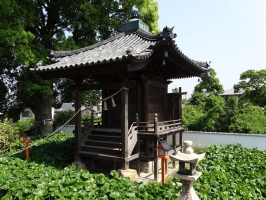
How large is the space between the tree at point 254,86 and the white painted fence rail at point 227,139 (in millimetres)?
15492

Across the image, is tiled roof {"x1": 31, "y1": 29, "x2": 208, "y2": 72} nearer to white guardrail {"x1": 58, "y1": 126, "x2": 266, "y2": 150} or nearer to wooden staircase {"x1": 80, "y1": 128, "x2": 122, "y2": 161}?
wooden staircase {"x1": 80, "y1": 128, "x2": 122, "y2": 161}

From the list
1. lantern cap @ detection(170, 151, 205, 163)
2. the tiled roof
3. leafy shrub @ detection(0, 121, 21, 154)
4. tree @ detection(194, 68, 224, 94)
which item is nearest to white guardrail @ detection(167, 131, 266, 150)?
the tiled roof

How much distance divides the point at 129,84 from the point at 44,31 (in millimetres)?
10654

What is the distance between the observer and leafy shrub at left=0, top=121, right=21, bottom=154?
32.4 ft

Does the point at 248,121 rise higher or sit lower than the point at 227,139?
higher

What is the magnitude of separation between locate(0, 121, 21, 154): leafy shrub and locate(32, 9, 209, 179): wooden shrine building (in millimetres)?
3882

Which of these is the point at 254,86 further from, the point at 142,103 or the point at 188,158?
the point at 188,158

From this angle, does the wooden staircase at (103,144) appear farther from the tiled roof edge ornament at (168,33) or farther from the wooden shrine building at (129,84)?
the tiled roof edge ornament at (168,33)

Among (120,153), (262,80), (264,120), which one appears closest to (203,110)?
(264,120)

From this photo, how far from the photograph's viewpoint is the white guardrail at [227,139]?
1195cm

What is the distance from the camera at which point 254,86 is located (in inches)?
1136

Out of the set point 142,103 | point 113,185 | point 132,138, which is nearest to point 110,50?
point 142,103

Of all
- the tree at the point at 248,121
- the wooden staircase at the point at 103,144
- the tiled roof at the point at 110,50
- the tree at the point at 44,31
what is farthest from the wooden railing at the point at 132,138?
the tree at the point at 248,121

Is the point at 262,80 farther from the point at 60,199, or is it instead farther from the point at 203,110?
the point at 60,199
